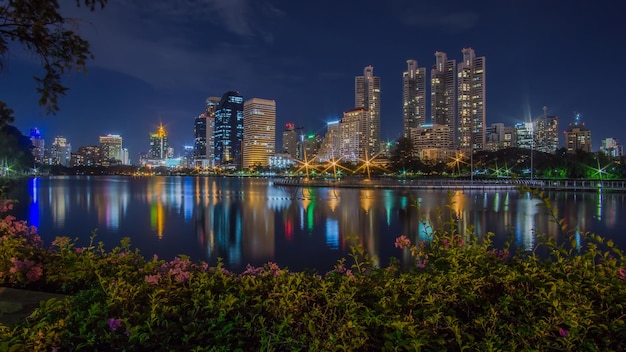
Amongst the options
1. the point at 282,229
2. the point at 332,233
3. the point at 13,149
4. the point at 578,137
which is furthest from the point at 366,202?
the point at 578,137

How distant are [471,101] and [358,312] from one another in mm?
192308

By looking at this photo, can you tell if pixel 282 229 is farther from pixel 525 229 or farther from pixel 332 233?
pixel 525 229

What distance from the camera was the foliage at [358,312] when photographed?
104 inches

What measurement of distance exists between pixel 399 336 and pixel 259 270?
2140mm

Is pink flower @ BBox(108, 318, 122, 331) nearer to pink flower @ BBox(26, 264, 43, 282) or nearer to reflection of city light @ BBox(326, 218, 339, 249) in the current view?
pink flower @ BBox(26, 264, 43, 282)

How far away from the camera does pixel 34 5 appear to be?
3979mm

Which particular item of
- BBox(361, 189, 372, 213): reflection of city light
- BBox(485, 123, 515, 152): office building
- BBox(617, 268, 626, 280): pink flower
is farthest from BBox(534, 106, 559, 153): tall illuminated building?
BBox(617, 268, 626, 280): pink flower

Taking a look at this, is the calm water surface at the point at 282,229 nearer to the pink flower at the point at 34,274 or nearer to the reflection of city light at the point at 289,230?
the reflection of city light at the point at 289,230

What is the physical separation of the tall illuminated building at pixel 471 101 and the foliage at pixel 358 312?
186 metres

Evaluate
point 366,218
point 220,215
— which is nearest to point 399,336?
point 366,218

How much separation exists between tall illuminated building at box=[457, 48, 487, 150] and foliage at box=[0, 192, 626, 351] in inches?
7332

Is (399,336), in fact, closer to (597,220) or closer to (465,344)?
(465,344)

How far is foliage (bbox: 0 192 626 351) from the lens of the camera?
265cm

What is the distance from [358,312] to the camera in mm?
3092
